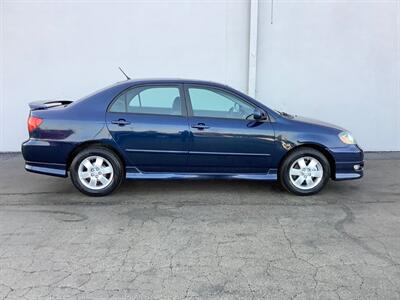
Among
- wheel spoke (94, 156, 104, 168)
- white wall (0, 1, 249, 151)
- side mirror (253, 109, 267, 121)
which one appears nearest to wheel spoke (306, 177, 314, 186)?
side mirror (253, 109, 267, 121)

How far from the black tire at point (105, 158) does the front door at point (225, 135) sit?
941 millimetres

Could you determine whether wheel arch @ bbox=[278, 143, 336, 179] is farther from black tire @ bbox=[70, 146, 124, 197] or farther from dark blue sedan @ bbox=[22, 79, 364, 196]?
black tire @ bbox=[70, 146, 124, 197]

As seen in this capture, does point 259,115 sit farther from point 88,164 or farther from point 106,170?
point 88,164

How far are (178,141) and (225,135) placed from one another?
0.61 metres

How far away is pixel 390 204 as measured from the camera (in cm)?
585

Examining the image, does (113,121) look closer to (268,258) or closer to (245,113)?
(245,113)

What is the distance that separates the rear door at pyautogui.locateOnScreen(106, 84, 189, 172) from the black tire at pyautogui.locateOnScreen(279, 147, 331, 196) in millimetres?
1318

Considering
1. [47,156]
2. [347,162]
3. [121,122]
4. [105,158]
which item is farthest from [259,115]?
[47,156]

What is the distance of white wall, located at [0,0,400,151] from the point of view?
8.83 m

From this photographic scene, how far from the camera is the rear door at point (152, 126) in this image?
5875 mm

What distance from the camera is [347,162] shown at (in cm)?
610

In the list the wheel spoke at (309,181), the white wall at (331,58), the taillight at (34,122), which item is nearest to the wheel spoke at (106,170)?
the taillight at (34,122)

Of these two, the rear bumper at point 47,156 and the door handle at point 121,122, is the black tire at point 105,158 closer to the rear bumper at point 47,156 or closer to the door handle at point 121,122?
the rear bumper at point 47,156

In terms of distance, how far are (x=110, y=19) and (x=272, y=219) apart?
5534mm
